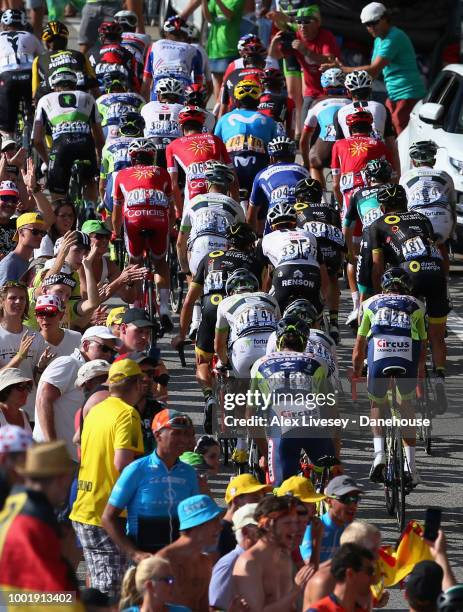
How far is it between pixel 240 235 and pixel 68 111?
16.7 feet

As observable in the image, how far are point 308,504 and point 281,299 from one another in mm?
5030

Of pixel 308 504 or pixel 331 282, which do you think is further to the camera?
pixel 331 282

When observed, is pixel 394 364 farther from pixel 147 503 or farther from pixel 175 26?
pixel 175 26

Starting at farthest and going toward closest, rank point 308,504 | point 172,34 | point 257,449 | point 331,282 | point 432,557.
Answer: point 172,34
point 331,282
point 257,449
point 308,504
point 432,557

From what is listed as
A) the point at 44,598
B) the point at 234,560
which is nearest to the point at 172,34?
the point at 234,560

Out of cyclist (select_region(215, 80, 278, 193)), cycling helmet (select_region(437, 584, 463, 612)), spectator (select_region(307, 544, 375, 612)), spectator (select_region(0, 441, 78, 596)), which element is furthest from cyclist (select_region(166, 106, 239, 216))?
spectator (select_region(0, 441, 78, 596))

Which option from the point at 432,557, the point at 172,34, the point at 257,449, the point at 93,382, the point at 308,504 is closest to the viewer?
the point at 432,557

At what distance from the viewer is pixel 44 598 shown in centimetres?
700

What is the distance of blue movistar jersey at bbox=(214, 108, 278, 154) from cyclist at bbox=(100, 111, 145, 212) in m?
0.97

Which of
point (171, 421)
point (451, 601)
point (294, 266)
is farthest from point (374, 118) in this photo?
point (451, 601)

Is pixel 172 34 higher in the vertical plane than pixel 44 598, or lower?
lower

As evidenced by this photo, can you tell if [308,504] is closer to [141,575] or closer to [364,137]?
[141,575]

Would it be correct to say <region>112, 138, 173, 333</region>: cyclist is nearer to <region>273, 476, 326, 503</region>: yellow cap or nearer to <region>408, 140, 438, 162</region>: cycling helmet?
<region>408, 140, 438, 162</region>: cycling helmet

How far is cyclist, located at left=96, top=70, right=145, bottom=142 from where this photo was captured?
19859mm
